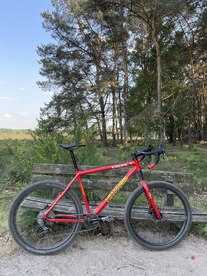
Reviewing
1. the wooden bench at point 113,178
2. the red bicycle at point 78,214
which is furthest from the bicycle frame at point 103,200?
the wooden bench at point 113,178

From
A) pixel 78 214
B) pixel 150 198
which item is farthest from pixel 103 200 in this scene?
pixel 150 198

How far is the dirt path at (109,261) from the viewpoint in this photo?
2473mm

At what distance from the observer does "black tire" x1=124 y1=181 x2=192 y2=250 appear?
9.51 ft

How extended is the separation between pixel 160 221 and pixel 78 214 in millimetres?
985

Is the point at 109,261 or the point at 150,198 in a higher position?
the point at 150,198

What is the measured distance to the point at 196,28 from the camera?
49.6ft

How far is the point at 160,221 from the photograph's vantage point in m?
3.16

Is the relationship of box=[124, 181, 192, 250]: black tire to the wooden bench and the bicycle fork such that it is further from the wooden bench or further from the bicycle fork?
the wooden bench

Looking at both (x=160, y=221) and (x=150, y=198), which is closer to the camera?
(x=150, y=198)

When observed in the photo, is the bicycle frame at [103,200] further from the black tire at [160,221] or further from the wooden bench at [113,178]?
the wooden bench at [113,178]

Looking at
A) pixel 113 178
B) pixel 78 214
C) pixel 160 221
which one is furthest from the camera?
pixel 113 178

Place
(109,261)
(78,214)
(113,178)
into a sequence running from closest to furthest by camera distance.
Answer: (109,261) → (78,214) → (113,178)

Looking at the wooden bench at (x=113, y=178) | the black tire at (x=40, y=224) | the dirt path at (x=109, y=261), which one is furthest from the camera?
the wooden bench at (x=113, y=178)

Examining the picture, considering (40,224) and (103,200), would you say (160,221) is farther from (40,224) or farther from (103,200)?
(40,224)
